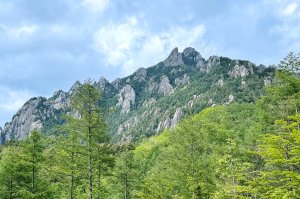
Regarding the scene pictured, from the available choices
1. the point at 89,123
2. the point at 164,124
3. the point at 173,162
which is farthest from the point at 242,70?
the point at 89,123

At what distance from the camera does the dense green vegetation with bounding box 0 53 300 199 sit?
21.1 meters

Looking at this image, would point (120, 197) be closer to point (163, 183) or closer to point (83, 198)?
point (83, 198)

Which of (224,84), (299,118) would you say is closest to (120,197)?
(299,118)

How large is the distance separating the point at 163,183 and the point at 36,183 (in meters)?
12.4

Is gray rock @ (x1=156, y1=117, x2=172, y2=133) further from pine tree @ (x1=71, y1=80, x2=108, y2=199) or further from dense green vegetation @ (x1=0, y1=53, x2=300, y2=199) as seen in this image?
pine tree @ (x1=71, y1=80, x2=108, y2=199)

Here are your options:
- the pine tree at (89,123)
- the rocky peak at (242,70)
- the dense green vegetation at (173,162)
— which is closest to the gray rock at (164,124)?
the rocky peak at (242,70)

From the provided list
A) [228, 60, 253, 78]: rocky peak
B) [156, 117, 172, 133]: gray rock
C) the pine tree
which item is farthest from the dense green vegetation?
[156, 117, 172, 133]: gray rock

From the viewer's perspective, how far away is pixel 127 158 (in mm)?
41531

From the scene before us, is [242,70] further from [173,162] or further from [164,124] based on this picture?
[173,162]

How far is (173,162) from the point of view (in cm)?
3344

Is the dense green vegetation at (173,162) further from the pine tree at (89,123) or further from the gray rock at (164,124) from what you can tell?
the gray rock at (164,124)

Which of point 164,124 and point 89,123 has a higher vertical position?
point 164,124

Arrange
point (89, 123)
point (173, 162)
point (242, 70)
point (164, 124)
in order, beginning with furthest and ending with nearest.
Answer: point (164, 124)
point (242, 70)
point (173, 162)
point (89, 123)

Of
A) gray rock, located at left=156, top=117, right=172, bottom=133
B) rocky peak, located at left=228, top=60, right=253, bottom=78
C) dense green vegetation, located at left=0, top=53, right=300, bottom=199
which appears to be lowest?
dense green vegetation, located at left=0, top=53, right=300, bottom=199
